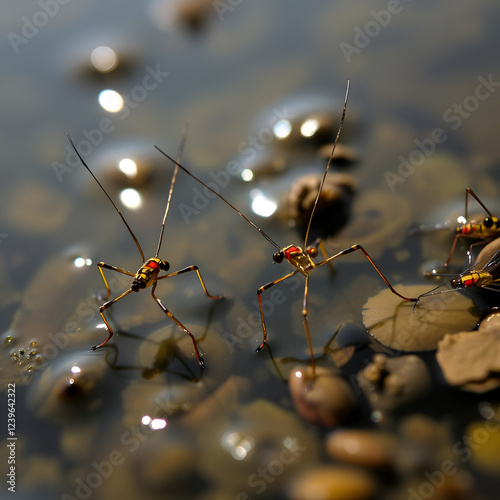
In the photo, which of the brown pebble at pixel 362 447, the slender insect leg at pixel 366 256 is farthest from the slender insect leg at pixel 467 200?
the brown pebble at pixel 362 447

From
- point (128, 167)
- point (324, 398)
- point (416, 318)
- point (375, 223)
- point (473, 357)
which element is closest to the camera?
point (324, 398)

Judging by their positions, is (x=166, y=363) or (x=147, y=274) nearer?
(x=166, y=363)

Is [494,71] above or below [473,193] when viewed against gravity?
above

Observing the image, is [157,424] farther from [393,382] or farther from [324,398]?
[393,382]

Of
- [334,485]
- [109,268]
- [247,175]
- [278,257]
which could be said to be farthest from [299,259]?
[334,485]

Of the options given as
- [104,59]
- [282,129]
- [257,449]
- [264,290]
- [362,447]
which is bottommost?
[257,449]

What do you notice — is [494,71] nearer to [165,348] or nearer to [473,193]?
[473,193]

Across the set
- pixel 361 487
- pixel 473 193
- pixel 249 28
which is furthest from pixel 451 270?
pixel 249 28

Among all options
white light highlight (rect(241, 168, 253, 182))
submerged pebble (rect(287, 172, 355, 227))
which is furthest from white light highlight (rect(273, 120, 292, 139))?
submerged pebble (rect(287, 172, 355, 227))
